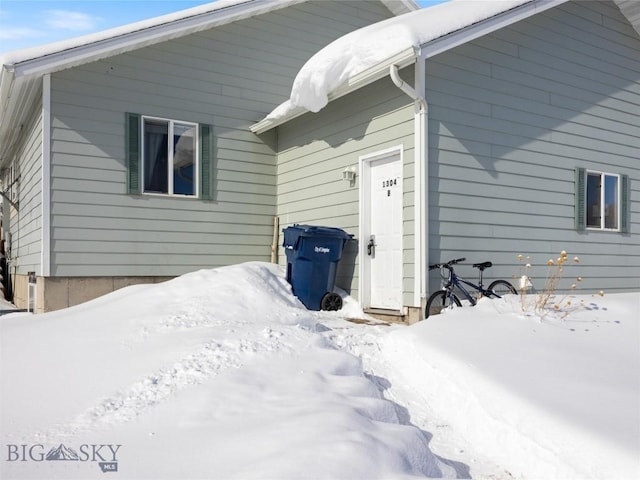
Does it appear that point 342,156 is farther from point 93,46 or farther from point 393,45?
point 93,46

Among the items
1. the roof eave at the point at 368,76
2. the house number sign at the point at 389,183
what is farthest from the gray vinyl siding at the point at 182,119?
the house number sign at the point at 389,183

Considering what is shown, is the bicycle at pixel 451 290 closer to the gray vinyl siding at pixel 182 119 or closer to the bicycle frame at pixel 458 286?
the bicycle frame at pixel 458 286

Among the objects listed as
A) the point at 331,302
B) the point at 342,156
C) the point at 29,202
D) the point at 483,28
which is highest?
the point at 483,28

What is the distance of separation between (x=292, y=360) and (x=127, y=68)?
6.15 meters

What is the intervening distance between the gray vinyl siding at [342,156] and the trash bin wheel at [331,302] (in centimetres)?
27

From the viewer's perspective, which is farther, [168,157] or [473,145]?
[168,157]

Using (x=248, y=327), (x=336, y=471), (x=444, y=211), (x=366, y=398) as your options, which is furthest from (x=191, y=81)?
(x=336, y=471)

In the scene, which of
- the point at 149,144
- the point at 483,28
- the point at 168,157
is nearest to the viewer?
the point at 483,28

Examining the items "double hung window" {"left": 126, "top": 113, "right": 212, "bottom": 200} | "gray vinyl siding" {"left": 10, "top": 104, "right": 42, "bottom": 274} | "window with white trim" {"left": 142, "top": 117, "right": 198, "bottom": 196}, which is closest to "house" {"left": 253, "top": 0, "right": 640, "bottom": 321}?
"double hung window" {"left": 126, "top": 113, "right": 212, "bottom": 200}

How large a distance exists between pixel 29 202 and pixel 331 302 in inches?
215

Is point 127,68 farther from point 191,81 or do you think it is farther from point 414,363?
point 414,363

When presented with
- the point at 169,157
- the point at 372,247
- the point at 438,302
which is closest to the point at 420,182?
the point at 372,247

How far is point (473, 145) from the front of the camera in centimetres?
684

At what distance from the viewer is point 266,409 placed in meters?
3.08
